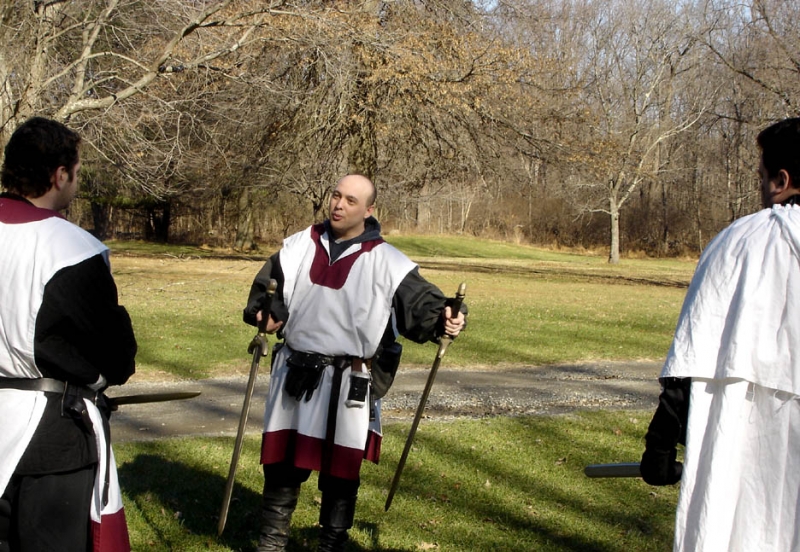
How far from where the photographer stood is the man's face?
4492 mm

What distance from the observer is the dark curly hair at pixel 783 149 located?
10.1 feet

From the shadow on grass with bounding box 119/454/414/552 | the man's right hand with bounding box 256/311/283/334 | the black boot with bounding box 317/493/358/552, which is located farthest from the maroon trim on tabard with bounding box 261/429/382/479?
the shadow on grass with bounding box 119/454/414/552

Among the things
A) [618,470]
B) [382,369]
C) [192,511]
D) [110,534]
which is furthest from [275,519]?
[618,470]

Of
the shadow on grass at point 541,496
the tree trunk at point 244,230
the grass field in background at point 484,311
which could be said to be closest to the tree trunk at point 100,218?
the grass field in background at point 484,311

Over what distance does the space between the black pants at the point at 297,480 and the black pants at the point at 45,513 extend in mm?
1334

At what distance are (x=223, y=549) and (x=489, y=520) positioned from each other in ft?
5.40

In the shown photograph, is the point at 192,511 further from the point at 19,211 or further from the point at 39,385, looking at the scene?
the point at 19,211

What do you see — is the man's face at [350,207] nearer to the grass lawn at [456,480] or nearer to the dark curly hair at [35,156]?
the dark curly hair at [35,156]

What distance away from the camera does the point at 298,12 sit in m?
17.2

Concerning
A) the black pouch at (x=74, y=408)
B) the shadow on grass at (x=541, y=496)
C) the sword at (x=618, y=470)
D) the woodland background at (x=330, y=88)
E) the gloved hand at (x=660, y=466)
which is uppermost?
the woodland background at (x=330, y=88)

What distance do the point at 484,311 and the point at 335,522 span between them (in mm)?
13735

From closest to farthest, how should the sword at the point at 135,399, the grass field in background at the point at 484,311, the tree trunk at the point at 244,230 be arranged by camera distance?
1. the sword at the point at 135,399
2. the grass field in background at the point at 484,311
3. the tree trunk at the point at 244,230

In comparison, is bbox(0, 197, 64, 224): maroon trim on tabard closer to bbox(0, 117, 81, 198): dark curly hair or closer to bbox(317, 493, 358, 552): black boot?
bbox(0, 117, 81, 198): dark curly hair

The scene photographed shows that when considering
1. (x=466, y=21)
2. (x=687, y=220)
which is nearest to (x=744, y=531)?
(x=466, y=21)
